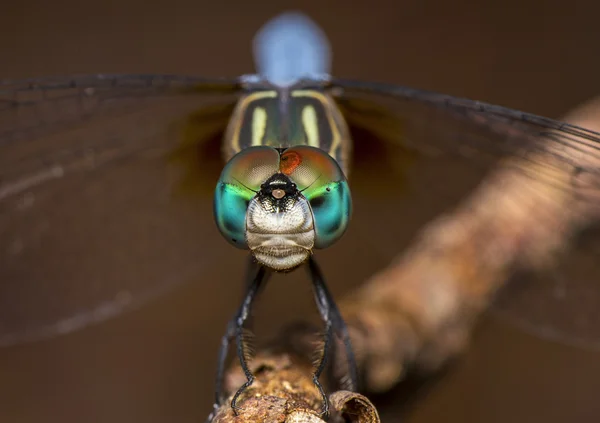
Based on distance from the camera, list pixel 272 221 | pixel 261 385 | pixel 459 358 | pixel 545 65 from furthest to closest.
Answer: pixel 545 65, pixel 459 358, pixel 272 221, pixel 261 385

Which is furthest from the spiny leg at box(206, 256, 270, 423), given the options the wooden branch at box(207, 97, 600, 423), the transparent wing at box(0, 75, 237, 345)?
the transparent wing at box(0, 75, 237, 345)

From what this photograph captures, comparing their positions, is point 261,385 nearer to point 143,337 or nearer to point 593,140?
point 593,140

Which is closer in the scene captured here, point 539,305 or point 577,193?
point 577,193

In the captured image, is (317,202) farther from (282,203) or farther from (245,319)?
(245,319)

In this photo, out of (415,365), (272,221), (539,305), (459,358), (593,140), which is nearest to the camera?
(272,221)

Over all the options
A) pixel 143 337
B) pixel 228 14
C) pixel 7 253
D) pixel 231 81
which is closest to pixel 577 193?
pixel 231 81

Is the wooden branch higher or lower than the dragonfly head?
lower

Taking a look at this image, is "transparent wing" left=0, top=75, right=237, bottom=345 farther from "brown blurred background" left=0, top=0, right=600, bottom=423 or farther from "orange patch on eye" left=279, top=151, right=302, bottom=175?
"brown blurred background" left=0, top=0, right=600, bottom=423
